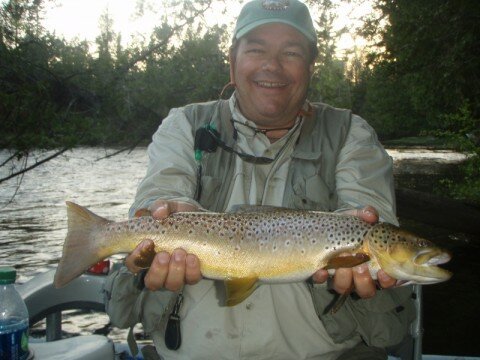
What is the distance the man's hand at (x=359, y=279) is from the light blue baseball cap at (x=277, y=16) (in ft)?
4.26

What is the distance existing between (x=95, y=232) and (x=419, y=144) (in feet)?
175

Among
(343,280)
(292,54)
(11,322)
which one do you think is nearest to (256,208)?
(343,280)

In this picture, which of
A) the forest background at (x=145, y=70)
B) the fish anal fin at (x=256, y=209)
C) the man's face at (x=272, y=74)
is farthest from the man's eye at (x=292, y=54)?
the forest background at (x=145, y=70)

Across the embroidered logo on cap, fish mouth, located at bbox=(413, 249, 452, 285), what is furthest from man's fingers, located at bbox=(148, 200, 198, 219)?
the embroidered logo on cap

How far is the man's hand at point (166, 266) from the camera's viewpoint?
267cm

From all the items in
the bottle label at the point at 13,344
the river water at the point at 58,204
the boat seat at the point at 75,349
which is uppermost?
the bottle label at the point at 13,344

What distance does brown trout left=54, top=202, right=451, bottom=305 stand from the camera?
2707 mm

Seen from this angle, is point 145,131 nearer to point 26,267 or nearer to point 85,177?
point 26,267

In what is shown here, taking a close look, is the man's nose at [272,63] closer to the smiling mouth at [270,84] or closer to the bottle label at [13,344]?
the smiling mouth at [270,84]

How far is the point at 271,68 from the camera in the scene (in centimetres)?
330

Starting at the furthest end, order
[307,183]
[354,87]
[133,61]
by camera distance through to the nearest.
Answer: [354,87]
[133,61]
[307,183]

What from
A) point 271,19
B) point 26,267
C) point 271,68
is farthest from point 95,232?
point 26,267

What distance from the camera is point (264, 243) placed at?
110 inches

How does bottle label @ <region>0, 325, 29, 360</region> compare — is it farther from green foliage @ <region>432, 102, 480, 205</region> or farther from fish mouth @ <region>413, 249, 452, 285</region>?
→ green foliage @ <region>432, 102, 480, 205</region>
